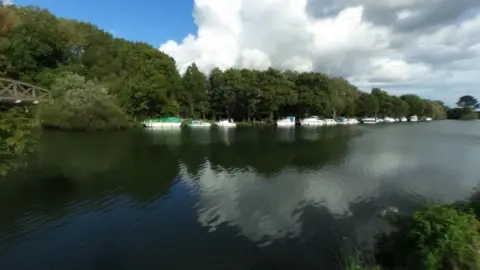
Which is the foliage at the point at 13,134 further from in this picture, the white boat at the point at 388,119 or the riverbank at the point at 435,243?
the white boat at the point at 388,119

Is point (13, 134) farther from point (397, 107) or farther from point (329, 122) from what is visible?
point (397, 107)

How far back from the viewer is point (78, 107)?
77812 mm

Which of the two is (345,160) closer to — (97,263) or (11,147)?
(97,263)

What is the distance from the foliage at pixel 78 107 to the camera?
78.2 metres

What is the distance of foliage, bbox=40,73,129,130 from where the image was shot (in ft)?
257

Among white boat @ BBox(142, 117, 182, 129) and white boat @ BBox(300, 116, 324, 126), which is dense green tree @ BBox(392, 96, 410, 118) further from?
white boat @ BBox(142, 117, 182, 129)

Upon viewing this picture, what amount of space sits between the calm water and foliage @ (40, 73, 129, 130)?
32588mm

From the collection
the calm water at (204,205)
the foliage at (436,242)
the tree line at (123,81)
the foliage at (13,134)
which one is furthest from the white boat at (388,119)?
the foliage at (13,134)

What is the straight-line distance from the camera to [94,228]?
67.7 feet

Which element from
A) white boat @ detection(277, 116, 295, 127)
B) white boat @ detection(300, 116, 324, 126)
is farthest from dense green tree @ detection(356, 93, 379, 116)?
white boat @ detection(277, 116, 295, 127)

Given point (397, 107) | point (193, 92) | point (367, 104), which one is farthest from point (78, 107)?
point (397, 107)

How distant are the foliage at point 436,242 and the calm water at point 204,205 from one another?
14.1ft

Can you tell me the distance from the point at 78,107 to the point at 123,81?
2679 centimetres

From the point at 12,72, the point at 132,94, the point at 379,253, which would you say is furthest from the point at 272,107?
the point at 379,253
